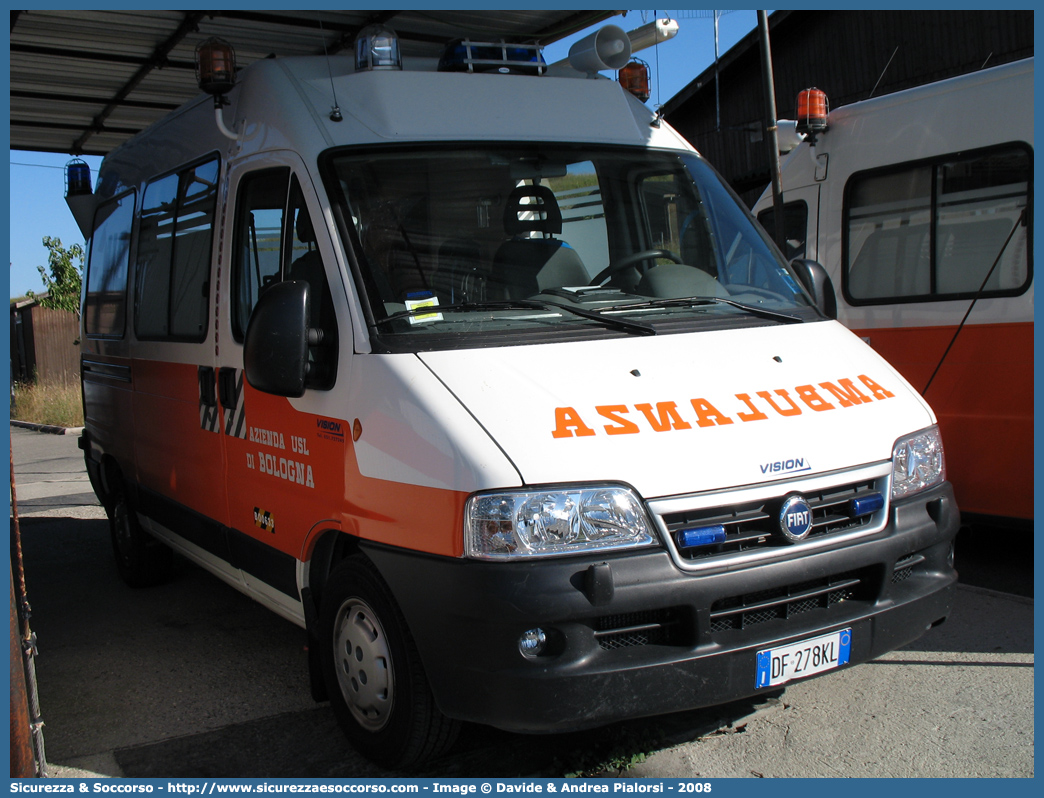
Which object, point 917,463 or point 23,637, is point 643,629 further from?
point 23,637

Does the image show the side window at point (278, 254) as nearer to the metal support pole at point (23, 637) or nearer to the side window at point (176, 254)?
the side window at point (176, 254)

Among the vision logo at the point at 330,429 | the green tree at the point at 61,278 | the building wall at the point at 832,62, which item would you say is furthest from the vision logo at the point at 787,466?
the green tree at the point at 61,278

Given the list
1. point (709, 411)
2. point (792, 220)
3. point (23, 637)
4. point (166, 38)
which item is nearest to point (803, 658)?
point (709, 411)

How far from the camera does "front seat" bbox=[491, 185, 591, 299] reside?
3859mm

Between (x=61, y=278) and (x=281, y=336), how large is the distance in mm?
23457

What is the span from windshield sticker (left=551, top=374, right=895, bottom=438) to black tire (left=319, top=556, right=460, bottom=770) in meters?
0.87

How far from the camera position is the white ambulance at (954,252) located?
5523 millimetres

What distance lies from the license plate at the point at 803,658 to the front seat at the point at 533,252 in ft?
5.18

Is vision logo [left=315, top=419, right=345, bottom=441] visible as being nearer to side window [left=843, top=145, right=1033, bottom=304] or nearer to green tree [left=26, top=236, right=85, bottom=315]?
side window [left=843, top=145, right=1033, bottom=304]

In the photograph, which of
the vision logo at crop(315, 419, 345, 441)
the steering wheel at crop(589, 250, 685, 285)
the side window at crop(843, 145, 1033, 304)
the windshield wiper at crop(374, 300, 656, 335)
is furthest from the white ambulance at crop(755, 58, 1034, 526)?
the vision logo at crop(315, 419, 345, 441)

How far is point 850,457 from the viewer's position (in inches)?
129

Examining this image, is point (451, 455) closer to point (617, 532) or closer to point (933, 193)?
point (617, 532)

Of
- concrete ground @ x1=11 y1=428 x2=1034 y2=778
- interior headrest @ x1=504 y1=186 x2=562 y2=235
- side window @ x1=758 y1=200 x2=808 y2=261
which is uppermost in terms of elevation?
side window @ x1=758 y1=200 x2=808 y2=261

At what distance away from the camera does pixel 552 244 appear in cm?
407
